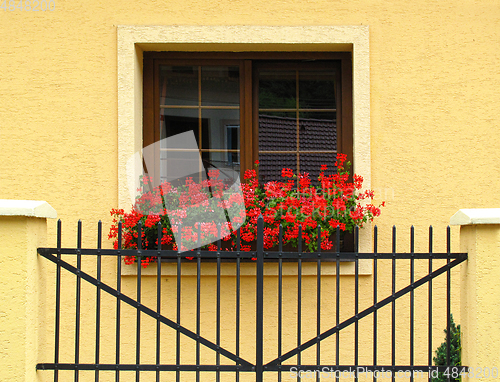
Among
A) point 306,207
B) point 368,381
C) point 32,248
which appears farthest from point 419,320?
point 32,248

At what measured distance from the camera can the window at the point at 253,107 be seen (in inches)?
168

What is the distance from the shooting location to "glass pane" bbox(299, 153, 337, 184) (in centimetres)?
428

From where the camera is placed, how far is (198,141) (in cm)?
432

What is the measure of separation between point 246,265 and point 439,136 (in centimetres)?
207

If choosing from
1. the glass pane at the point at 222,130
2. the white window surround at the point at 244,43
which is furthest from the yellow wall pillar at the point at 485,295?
the glass pane at the point at 222,130

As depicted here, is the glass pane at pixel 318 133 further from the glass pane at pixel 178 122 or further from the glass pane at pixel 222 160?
the glass pane at pixel 178 122

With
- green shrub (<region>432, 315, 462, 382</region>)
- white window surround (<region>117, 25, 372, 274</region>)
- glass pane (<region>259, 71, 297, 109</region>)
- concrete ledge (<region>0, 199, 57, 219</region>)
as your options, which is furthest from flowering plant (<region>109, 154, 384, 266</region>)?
green shrub (<region>432, 315, 462, 382</region>)

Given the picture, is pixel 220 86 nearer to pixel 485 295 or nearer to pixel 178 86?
pixel 178 86

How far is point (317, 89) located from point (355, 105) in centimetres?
47

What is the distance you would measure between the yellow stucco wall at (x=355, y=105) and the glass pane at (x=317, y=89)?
0.43 metres

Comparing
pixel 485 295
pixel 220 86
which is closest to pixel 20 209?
pixel 220 86

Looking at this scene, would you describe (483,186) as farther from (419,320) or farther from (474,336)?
(474,336)

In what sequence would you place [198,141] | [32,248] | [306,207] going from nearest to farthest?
[32,248] → [306,207] → [198,141]

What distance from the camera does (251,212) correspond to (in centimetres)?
362
